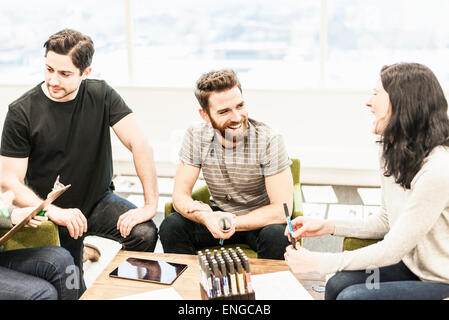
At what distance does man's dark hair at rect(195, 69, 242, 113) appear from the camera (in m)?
2.38

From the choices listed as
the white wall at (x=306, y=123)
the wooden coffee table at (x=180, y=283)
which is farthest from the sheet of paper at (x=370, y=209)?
the wooden coffee table at (x=180, y=283)

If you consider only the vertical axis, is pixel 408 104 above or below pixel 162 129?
above

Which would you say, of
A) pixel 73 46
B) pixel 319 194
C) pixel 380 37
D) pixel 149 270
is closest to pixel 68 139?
pixel 73 46

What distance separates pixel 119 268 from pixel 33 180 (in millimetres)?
831

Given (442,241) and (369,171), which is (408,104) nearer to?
(442,241)

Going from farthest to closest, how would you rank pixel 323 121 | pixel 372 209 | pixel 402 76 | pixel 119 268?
1. pixel 323 121
2. pixel 372 209
3. pixel 119 268
4. pixel 402 76

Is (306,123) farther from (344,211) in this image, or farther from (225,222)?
(225,222)

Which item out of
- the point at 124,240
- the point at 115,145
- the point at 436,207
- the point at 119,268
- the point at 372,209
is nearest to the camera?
the point at 436,207

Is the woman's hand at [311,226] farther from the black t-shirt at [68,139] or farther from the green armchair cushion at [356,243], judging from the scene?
the black t-shirt at [68,139]

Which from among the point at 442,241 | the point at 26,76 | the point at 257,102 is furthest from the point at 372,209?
the point at 26,76

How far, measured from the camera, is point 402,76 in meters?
1.85

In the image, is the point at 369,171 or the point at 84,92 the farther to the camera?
the point at 369,171

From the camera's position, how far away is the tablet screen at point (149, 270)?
6.29 feet

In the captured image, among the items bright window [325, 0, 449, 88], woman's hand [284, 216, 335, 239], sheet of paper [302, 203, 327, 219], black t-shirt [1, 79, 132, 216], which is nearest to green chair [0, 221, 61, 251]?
black t-shirt [1, 79, 132, 216]
